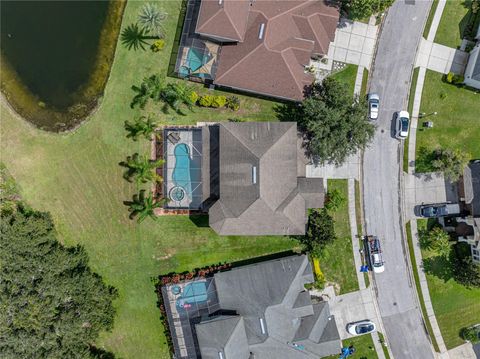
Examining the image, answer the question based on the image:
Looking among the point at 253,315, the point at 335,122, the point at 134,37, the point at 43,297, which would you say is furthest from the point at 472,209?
the point at 43,297

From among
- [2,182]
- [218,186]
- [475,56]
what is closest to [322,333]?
[218,186]

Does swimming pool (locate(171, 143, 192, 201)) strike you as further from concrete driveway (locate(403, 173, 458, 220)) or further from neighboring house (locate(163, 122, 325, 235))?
concrete driveway (locate(403, 173, 458, 220))

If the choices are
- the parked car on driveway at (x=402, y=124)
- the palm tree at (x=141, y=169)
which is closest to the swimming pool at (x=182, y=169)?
the palm tree at (x=141, y=169)

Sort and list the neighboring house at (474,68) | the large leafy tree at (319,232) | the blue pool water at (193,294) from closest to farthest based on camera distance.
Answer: the large leafy tree at (319,232) → the blue pool water at (193,294) → the neighboring house at (474,68)

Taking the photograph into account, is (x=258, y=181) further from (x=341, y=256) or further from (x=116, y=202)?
(x=116, y=202)

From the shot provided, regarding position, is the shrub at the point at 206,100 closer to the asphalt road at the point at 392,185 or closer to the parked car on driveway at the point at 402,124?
the asphalt road at the point at 392,185

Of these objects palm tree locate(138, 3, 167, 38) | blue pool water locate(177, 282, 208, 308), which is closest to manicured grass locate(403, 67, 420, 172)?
blue pool water locate(177, 282, 208, 308)
